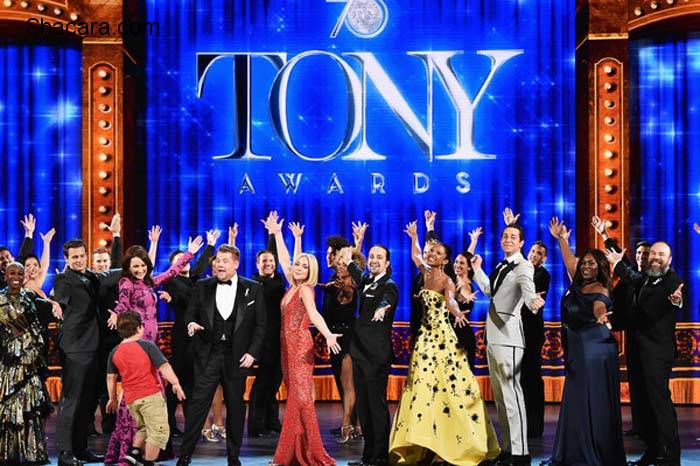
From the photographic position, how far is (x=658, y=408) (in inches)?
319

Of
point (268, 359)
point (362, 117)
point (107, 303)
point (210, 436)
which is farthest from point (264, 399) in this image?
point (362, 117)

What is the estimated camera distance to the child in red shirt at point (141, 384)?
7707 mm

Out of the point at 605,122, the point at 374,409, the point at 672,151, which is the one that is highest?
the point at 605,122

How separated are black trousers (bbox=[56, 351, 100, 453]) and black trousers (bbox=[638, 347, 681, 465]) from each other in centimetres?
380

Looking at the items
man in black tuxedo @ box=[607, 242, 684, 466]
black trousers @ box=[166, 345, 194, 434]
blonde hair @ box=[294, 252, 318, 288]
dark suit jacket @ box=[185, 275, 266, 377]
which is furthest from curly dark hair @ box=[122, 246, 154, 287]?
man in black tuxedo @ box=[607, 242, 684, 466]

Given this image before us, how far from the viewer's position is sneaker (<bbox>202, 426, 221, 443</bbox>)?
955 cm

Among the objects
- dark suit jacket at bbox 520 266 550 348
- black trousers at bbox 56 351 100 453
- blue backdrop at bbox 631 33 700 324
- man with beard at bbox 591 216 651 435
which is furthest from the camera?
blue backdrop at bbox 631 33 700 324

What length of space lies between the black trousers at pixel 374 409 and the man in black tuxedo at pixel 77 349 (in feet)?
6.09

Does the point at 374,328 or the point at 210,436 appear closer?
the point at 374,328

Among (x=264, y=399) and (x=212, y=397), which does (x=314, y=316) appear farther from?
(x=264, y=399)

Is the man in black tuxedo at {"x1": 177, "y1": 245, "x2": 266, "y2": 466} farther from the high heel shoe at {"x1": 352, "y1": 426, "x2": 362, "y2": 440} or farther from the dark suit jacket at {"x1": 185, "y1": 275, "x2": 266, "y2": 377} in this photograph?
the high heel shoe at {"x1": 352, "y1": 426, "x2": 362, "y2": 440}

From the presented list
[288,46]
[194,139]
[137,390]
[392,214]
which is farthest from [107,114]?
[137,390]

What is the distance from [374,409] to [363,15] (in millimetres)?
5474

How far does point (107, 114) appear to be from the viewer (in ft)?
39.5
